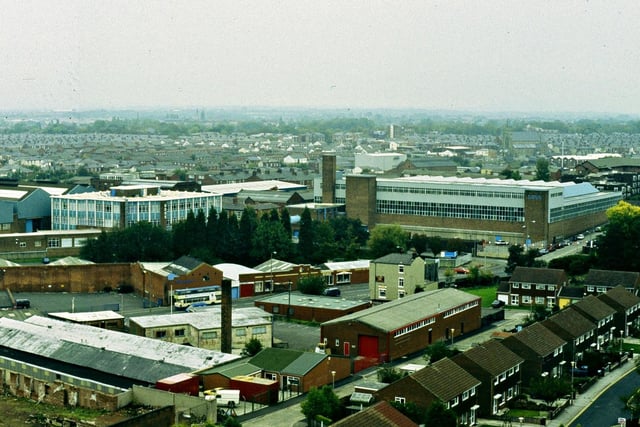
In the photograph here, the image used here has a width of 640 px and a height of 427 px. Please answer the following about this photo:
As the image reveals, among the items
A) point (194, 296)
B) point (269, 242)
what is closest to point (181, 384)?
point (194, 296)

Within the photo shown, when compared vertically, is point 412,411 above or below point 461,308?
above

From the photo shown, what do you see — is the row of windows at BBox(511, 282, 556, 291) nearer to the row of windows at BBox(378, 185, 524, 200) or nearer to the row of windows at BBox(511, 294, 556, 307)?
the row of windows at BBox(511, 294, 556, 307)

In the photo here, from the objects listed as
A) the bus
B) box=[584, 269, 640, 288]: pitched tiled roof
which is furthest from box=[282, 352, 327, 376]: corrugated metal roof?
box=[584, 269, 640, 288]: pitched tiled roof

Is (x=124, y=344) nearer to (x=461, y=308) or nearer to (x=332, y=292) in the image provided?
(x=461, y=308)

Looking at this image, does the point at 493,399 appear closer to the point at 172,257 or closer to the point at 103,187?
the point at 172,257

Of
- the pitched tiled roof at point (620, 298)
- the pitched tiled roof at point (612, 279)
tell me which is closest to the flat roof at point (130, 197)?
the pitched tiled roof at point (612, 279)

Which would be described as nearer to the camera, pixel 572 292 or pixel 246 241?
pixel 572 292
